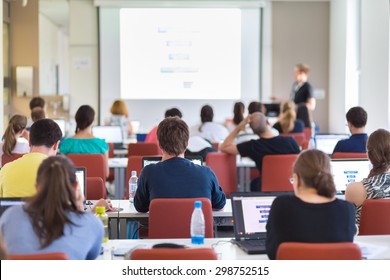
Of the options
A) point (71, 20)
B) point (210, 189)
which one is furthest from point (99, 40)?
point (210, 189)

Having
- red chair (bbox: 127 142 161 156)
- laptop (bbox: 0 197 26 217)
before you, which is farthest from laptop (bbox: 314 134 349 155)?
laptop (bbox: 0 197 26 217)

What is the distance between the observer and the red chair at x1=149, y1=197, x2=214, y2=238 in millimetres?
4270

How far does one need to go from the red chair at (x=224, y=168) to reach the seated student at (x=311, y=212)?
375cm

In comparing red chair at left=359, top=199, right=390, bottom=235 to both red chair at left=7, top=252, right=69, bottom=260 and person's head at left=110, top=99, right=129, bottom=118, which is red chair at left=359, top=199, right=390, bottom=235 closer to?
red chair at left=7, top=252, right=69, bottom=260

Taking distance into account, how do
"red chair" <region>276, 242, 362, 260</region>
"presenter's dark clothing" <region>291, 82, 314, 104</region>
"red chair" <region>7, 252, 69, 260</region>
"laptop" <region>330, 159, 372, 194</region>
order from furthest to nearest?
1. "presenter's dark clothing" <region>291, 82, 314, 104</region>
2. "laptop" <region>330, 159, 372, 194</region>
3. "red chair" <region>276, 242, 362, 260</region>
4. "red chair" <region>7, 252, 69, 260</region>

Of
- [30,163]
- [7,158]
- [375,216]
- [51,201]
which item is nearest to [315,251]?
[51,201]

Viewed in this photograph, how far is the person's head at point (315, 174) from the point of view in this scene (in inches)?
136

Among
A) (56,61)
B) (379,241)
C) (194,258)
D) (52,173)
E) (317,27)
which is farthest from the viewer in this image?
(56,61)

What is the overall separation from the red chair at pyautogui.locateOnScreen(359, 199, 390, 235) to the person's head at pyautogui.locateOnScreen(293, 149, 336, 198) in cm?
84

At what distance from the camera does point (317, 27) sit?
45.9 feet

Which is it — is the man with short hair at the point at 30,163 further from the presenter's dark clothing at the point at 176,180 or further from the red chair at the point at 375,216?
the red chair at the point at 375,216

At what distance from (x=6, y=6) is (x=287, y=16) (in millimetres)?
5254

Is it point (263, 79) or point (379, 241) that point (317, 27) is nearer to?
point (263, 79)

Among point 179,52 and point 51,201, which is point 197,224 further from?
point 179,52
